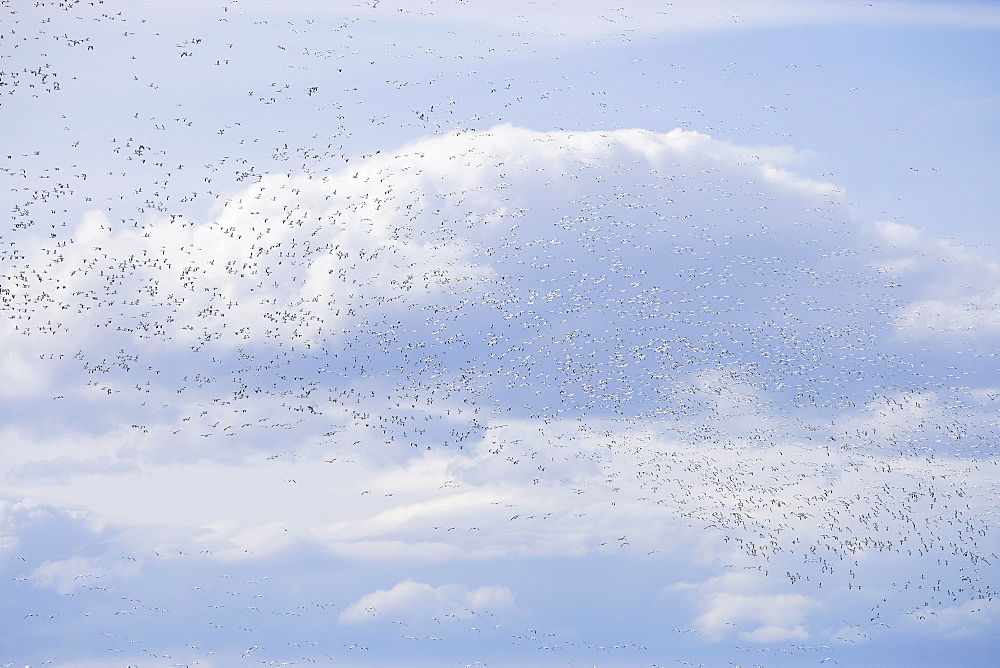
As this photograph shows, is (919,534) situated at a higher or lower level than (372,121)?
lower

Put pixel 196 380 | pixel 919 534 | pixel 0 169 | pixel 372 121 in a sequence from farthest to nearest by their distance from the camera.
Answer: pixel 196 380, pixel 919 534, pixel 0 169, pixel 372 121

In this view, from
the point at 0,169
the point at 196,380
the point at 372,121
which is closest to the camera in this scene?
the point at 372,121

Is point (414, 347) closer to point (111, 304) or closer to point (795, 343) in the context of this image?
point (111, 304)

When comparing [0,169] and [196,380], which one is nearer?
[0,169]

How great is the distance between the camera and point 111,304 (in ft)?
290

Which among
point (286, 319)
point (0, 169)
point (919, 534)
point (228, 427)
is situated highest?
point (0, 169)

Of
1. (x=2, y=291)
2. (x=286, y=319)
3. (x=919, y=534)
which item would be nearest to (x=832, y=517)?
(x=919, y=534)

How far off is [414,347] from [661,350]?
16633 mm

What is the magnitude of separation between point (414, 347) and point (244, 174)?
Answer: 633 inches

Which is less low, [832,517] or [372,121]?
[372,121]

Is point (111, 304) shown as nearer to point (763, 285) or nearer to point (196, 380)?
point (196, 380)

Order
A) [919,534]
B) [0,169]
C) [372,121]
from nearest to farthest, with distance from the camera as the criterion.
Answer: [372,121] < [0,169] < [919,534]

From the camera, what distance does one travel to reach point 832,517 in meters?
90.4

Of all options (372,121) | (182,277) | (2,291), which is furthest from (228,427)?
(372,121)
